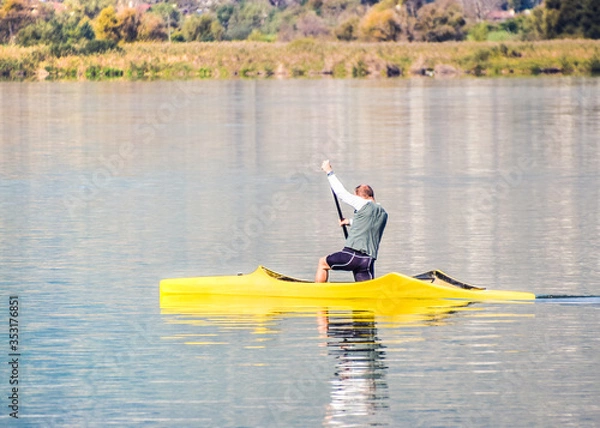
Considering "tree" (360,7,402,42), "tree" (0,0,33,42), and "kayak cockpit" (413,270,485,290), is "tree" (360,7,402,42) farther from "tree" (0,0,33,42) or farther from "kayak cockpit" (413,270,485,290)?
"kayak cockpit" (413,270,485,290)

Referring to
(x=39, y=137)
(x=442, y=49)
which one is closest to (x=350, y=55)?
(x=442, y=49)

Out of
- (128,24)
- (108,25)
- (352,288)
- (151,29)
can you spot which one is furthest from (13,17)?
(352,288)

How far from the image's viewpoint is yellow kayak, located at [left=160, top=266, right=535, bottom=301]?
56.2ft

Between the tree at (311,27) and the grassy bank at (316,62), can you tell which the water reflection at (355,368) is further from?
the tree at (311,27)

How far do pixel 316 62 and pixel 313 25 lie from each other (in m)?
36.7

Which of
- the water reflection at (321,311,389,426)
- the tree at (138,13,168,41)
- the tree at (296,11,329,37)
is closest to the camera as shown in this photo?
the water reflection at (321,311,389,426)

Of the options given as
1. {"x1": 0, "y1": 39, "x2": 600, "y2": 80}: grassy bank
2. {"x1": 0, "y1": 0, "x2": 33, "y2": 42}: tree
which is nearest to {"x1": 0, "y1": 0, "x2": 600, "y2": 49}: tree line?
{"x1": 0, "y1": 0, "x2": 33, "y2": 42}: tree

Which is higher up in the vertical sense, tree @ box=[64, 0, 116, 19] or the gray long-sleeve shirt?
tree @ box=[64, 0, 116, 19]

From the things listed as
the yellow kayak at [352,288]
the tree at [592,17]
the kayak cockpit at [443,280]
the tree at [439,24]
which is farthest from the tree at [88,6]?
the kayak cockpit at [443,280]

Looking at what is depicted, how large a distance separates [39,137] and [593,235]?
89.6 feet

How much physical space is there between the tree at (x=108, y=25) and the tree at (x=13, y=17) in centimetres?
771

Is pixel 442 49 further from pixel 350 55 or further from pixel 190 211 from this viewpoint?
pixel 190 211

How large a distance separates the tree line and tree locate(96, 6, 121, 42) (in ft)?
0.29

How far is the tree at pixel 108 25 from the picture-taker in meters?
126
